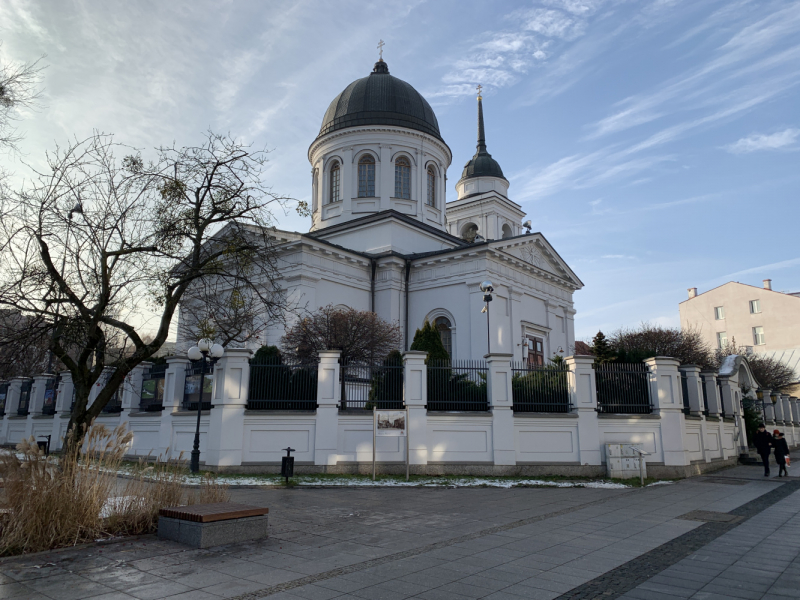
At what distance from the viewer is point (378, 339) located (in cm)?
2105

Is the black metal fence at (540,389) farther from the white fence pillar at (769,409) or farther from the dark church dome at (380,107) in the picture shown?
the dark church dome at (380,107)

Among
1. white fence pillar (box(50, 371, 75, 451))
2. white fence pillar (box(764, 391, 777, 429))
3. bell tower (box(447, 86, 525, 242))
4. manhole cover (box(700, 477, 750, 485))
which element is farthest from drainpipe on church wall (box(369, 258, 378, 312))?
white fence pillar (box(764, 391, 777, 429))

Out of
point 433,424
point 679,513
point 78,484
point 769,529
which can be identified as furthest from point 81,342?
point 769,529

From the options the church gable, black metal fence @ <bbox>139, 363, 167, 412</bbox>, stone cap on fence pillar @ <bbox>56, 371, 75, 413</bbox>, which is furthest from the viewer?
the church gable

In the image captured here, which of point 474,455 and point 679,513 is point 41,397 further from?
point 679,513

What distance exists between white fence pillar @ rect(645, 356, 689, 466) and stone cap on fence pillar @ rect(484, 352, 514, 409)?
3981 mm

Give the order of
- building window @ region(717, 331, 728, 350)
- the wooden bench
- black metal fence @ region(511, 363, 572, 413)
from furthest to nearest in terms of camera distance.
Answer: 1. building window @ region(717, 331, 728, 350)
2. black metal fence @ region(511, 363, 572, 413)
3. the wooden bench

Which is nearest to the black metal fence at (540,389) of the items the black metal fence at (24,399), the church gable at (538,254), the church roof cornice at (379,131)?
the church gable at (538,254)

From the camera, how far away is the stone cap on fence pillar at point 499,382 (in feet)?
49.3

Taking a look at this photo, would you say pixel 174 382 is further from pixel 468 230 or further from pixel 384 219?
pixel 468 230

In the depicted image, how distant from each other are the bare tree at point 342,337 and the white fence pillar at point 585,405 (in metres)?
7.22

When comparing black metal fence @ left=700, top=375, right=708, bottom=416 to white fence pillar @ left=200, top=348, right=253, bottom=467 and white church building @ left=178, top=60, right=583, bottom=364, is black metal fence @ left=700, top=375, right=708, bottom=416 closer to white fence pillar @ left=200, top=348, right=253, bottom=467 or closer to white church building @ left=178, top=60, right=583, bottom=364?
white church building @ left=178, top=60, right=583, bottom=364

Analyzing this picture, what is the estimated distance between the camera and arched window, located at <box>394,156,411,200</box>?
3243cm

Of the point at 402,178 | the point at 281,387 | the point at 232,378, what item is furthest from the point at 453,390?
the point at 402,178
